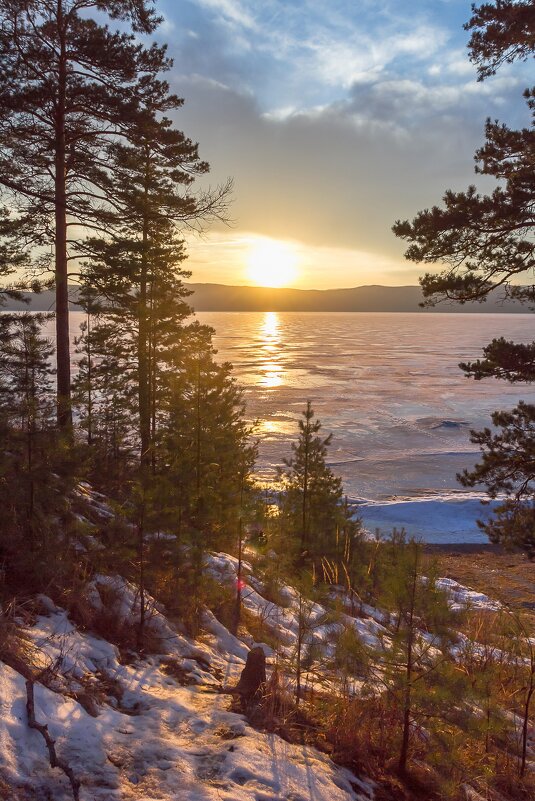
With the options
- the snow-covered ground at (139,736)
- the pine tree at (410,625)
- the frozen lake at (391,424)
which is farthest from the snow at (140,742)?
the frozen lake at (391,424)

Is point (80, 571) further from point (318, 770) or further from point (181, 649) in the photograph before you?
point (318, 770)

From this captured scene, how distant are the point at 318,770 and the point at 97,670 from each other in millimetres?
2060

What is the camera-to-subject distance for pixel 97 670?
4.39 metres

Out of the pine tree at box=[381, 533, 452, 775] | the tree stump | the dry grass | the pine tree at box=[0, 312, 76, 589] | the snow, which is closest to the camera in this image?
the snow

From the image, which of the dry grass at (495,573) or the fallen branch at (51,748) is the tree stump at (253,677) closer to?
the fallen branch at (51,748)

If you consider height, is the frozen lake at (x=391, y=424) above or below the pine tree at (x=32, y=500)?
below

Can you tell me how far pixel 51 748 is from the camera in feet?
9.86

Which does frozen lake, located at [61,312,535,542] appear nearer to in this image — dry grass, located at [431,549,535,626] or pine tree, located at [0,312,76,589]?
dry grass, located at [431,549,535,626]

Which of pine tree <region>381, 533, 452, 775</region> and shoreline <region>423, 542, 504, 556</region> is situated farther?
shoreline <region>423, 542, 504, 556</region>

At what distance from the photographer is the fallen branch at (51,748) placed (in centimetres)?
288

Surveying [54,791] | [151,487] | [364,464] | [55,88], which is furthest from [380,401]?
[54,791]

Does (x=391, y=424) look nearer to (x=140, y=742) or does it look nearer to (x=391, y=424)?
(x=391, y=424)

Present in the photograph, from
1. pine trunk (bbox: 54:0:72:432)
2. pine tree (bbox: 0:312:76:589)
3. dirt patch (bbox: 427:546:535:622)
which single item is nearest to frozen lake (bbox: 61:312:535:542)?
dirt patch (bbox: 427:546:535:622)

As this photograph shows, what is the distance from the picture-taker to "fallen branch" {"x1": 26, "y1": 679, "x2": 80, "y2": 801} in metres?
2.88
